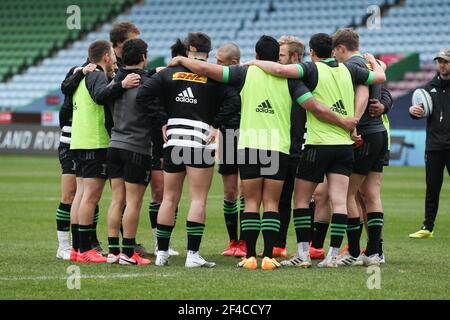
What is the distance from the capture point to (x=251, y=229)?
896 cm

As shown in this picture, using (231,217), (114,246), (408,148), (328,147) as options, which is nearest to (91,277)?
(114,246)

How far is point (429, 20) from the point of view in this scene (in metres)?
34.7

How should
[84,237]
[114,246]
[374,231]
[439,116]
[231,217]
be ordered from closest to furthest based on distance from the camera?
[114,246], [374,231], [84,237], [231,217], [439,116]

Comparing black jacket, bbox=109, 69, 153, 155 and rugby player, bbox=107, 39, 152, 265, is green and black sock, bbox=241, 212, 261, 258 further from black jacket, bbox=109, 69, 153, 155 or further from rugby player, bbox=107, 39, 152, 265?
black jacket, bbox=109, 69, 153, 155

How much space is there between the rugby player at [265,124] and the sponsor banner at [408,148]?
741 inches

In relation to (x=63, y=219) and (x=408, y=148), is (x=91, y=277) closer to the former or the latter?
(x=63, y=219)

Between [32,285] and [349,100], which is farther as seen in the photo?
[349,100]

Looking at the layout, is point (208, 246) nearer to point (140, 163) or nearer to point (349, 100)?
point (140, 163)

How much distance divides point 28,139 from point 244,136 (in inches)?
955

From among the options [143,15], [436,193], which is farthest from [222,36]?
[436,193]

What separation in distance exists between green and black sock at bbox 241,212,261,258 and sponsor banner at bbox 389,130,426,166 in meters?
18.9

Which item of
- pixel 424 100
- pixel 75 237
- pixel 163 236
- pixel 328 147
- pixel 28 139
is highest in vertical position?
pixel 328 147

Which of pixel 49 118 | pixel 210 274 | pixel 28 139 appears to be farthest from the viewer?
pixel 49 118
